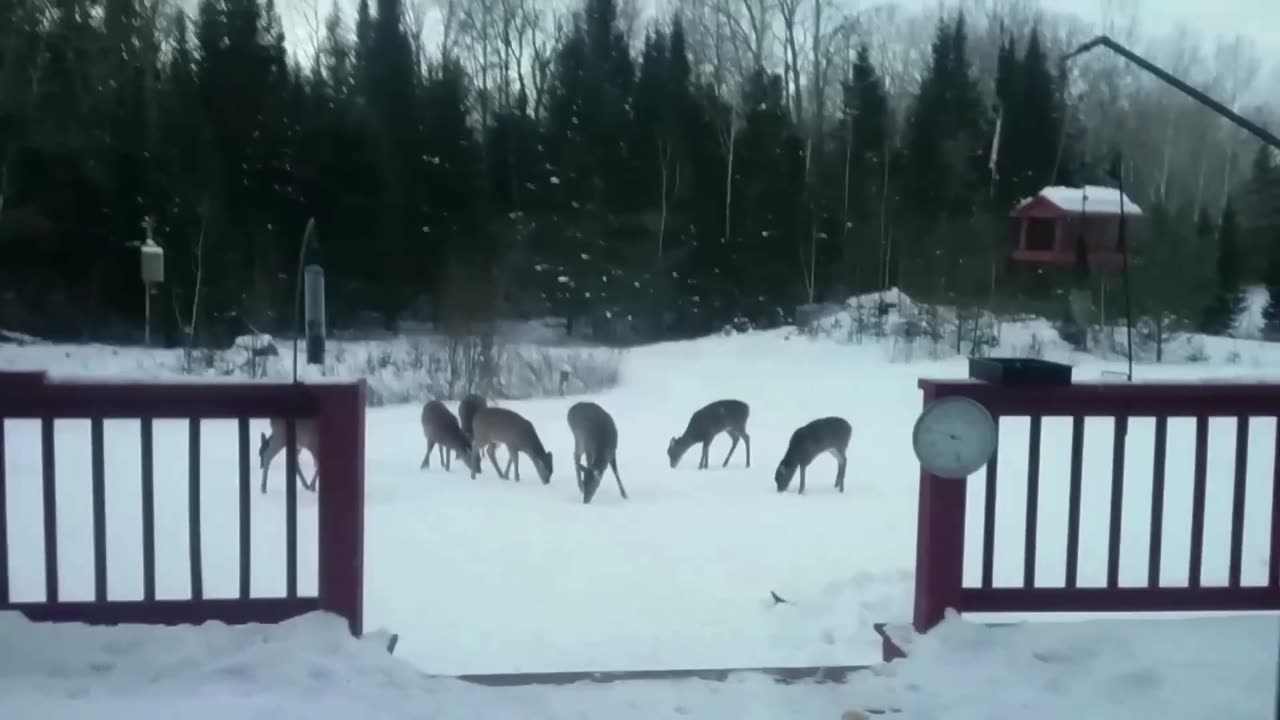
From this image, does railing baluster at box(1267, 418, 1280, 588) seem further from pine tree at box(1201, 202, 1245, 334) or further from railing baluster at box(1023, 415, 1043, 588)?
pine tree at box(1201, 202, 1245, 334)

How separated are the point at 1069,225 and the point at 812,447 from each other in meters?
3.65

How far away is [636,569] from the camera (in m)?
4.05

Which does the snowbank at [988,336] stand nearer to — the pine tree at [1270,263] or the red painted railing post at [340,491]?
the pine tree at [1270,263]

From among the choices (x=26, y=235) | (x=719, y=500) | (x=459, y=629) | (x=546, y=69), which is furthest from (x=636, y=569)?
(x=546, y=69)

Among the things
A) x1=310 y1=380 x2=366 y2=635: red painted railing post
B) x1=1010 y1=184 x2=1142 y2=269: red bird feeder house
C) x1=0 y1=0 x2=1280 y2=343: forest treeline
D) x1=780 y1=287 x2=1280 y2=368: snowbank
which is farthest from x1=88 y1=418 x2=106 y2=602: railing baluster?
x1=1010 y1=184 x2=1142 y2=269: red bird feeder house

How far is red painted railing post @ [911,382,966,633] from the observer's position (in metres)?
2.34

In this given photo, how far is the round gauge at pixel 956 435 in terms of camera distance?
87.4 inches

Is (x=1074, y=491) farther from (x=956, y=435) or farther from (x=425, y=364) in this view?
(x=425, y=364)

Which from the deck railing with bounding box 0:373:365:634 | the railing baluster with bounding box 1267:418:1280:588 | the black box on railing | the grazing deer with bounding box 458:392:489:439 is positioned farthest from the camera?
the grazing deer with bounding box 458:392:489:439

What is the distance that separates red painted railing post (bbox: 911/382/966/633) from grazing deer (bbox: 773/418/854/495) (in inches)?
129

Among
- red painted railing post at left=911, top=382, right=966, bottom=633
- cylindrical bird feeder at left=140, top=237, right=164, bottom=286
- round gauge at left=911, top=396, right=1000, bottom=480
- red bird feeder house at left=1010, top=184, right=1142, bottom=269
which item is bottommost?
red painted railing post at left=911, top=382, right=966, bottom=633

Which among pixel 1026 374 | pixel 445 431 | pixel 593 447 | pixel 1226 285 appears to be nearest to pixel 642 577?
pixel 593 447

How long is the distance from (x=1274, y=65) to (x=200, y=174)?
257 inches

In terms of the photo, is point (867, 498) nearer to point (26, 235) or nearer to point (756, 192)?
point (26, 235)
